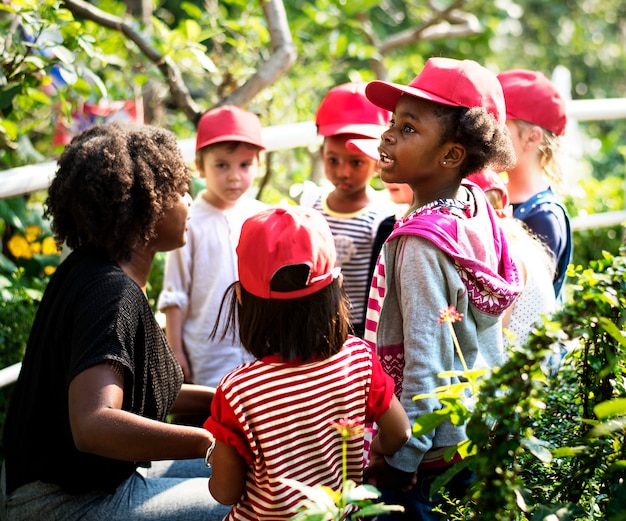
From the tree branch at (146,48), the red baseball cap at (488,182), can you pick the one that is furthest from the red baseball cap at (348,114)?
the tree branch at (146,48)

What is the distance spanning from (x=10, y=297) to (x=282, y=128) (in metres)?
1.41

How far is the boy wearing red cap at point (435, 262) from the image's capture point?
2.12 metres

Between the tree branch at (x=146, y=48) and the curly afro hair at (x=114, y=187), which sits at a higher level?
the tree branch at (x=146, y=48)

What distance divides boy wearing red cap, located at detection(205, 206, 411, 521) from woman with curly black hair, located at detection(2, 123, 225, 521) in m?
0.30

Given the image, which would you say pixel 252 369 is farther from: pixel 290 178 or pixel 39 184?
pixel 290 178

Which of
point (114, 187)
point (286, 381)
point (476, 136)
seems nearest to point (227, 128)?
point (114, 187)

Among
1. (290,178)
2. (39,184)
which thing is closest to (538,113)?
(39,184)

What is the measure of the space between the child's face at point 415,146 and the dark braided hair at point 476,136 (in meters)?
0.03

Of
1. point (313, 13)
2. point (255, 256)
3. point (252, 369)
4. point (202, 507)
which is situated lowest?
point (202, 507)

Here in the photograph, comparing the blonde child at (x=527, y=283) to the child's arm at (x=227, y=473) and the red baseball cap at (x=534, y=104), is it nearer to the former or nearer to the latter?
the red baseball cap at (x=534, y=104)

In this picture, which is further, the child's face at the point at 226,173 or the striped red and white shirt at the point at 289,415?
the child's face at the point at 226,173

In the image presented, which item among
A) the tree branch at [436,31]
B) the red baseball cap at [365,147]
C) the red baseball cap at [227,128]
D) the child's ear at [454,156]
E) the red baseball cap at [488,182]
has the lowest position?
the red baseball cap at [488,182]

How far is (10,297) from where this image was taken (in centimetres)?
349

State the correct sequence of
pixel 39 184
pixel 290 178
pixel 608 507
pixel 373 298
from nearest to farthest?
pixel 608 507 < pixel 373 298 < pixel 39 184 < pixel 290 178
